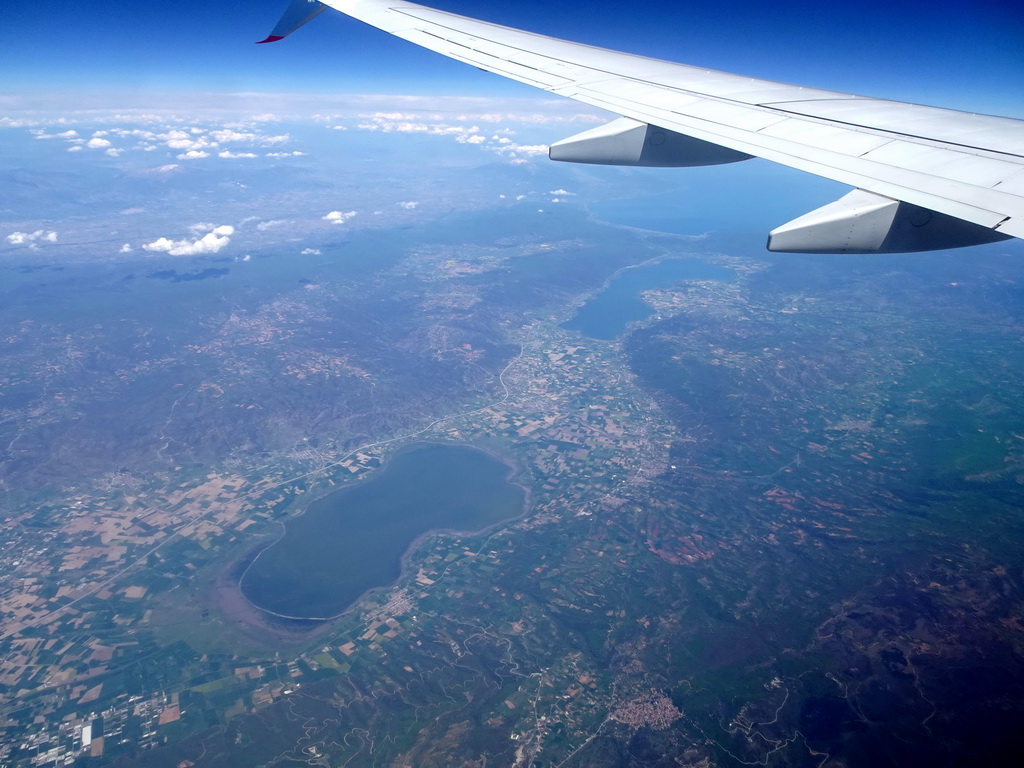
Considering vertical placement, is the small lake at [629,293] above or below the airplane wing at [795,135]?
below

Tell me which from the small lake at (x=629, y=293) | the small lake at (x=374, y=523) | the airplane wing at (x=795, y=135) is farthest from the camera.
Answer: the small lake at (x=629, y=293)

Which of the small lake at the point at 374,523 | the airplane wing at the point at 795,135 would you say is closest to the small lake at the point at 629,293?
the small lake at the point at 374,523

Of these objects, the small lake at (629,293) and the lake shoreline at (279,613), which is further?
the small lake at (629,293)

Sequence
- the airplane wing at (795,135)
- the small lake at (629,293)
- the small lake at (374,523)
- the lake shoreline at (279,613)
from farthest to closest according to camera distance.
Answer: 1. the small lake at (629,293)
2. the small lake at (374,523)
3. the lake shoreline at (279,613)
4. the airplane wing at (795,135)

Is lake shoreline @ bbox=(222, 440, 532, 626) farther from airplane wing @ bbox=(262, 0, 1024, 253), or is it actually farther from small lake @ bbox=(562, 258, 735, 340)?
small lake @ bbox=(562, 258, 735, 340)

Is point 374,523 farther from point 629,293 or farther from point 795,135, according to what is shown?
point 629,293

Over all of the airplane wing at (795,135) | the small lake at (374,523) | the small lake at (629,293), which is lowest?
the small lake at (374,523)

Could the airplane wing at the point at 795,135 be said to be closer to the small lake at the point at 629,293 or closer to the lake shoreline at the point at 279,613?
the lake shoreline at the point at 279,613
